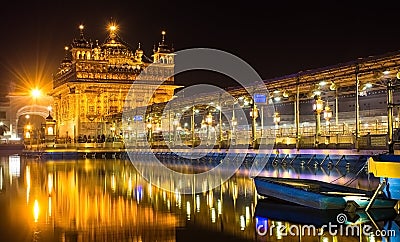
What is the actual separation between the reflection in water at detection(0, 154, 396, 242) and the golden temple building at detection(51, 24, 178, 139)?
48.0 m

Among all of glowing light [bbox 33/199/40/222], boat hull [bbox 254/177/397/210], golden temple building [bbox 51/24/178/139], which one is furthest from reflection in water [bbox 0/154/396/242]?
golden temple building [bbox 51/24/178/139]

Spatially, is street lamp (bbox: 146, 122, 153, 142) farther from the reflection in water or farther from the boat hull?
the boat hull

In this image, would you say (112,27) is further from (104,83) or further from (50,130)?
(50,130)

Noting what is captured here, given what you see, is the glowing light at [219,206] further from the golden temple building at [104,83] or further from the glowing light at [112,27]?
the glowing light at [112,27]

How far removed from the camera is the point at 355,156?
2764 centimetres

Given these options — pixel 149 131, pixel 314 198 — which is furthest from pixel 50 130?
pixel 314 198

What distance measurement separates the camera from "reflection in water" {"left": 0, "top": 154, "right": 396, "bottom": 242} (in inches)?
452

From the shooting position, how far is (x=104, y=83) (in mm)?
74312

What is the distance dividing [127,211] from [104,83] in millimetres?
60841

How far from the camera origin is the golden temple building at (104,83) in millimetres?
74000

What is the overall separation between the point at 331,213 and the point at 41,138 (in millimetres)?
52053

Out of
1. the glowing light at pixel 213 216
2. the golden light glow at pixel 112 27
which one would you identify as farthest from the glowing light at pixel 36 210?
the golden light glow at pixel 112 27

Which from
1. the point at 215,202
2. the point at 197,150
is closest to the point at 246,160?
the point at 197,150

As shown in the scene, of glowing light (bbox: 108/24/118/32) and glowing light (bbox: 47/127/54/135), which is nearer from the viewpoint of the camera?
glowing light (bbox: 47/127/54/135)
